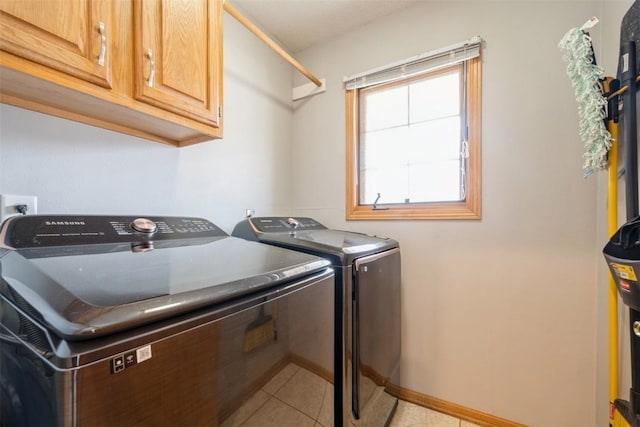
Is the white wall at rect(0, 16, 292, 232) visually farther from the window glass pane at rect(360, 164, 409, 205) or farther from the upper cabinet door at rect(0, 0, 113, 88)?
the window glass pane at rect(360, 164, 409, 205)

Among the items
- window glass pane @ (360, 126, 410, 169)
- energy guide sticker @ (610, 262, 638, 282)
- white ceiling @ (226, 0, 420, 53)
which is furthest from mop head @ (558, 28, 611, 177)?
white ceiling @ (226, 0, 420, 53)

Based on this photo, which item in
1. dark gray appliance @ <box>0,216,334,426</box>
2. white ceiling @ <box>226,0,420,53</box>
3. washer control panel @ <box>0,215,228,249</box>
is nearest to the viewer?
dark gray appliance @ <box>0,216,334,426</box>

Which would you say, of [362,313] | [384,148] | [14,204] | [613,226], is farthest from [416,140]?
[14,204]

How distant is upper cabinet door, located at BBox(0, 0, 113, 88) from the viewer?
0.66 meters

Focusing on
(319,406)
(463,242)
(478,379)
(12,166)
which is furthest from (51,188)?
(478,379)

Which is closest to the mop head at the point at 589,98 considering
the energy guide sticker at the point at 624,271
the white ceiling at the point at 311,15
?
the energy guide sticker at the point at 624,271

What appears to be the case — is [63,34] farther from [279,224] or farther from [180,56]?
[279,224]

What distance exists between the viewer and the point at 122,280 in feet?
1.96

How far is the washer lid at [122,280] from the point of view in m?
0.46

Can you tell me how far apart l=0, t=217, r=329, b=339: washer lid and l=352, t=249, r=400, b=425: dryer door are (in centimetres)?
34

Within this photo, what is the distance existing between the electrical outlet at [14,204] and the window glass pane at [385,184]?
67.6 inches

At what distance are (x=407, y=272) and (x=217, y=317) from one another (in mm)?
1452

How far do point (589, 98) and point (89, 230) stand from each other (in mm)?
1888

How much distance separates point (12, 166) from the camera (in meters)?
0.91
